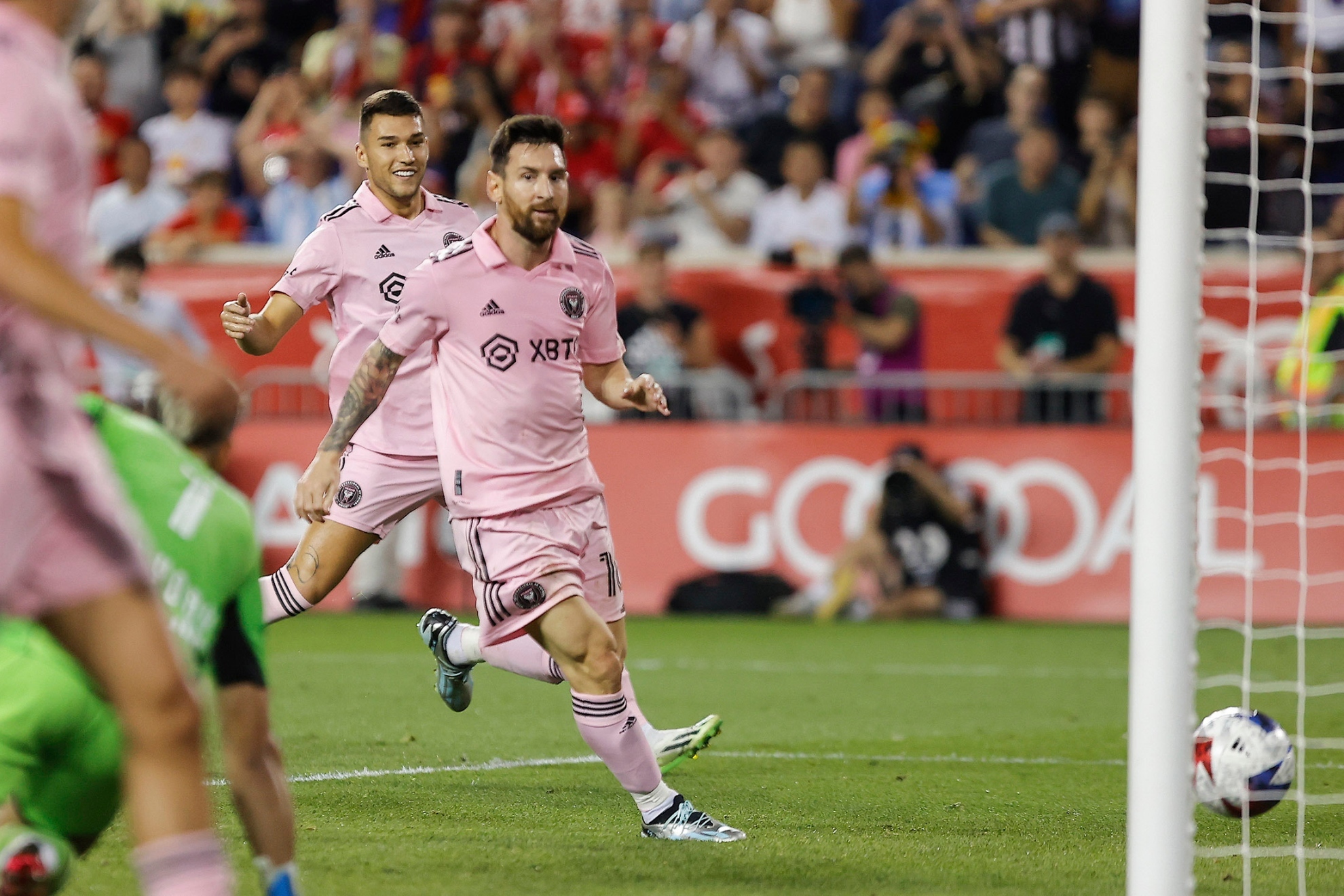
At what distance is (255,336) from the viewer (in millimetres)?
7043

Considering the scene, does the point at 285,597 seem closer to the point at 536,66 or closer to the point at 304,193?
the point at 304,193

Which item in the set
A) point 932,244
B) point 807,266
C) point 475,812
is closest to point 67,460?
point 475,812

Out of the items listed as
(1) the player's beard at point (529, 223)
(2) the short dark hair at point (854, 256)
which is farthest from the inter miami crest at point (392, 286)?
(2) the short dark hair at point (854, 256)

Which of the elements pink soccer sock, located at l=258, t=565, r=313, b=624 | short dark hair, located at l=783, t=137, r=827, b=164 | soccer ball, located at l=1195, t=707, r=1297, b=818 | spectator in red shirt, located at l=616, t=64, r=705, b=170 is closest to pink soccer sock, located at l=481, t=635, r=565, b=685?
pink soccer sock, located at l=258, t=565, r=313, b=624

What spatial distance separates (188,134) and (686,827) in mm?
12429

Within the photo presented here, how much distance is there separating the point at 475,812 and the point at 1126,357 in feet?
29.0

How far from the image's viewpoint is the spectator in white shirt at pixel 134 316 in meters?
13.5

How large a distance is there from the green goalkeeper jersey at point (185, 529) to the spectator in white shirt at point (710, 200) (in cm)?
1139

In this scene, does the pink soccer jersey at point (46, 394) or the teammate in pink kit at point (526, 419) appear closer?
the pink soccer jersey at point (46, 394)

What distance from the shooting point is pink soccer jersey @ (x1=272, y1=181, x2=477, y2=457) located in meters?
7.48

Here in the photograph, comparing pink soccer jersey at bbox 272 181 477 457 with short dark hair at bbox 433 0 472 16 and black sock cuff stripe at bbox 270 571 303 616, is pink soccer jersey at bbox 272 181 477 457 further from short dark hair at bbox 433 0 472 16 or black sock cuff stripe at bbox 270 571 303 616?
short dark hair at bbox 433 0 472 16

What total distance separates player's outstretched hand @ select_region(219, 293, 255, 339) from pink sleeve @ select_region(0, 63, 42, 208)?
3469mm

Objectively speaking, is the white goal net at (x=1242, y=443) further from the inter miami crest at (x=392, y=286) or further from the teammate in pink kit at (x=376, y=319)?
the inter miami crest at (x=392, y=286)

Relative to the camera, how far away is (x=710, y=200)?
15.3m
